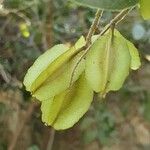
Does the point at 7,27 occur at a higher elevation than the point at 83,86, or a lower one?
lower

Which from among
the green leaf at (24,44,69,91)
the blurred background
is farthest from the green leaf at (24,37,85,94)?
the blurred background

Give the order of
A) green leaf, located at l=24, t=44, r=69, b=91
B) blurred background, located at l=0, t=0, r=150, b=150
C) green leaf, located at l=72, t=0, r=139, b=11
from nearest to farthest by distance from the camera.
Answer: green leaf, located at l=72, t=0, r=139, b=11
green leaf, located at l=24, t=44, r=69, b=91
blurred background, located at l=0, t=0, r=150, b=150

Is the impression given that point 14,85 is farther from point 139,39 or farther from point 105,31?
point 105,31

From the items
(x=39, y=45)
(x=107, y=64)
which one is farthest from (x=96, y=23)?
(x=39, y=45)

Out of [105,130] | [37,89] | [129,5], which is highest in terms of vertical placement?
[129,5]

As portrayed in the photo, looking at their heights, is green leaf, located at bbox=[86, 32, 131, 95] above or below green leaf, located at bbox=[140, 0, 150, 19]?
below

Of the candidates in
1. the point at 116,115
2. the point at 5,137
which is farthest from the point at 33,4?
the point at 116,115

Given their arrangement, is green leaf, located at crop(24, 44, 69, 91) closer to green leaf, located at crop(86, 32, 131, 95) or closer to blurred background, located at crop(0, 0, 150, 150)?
green leaf, located at crop(86, 32, 131, 95)

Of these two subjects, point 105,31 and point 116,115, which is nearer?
point 105,31

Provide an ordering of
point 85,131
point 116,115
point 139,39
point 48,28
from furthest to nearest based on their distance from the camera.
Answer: point 116,115 < point 85,131 < point 48,28 < point 139,39
